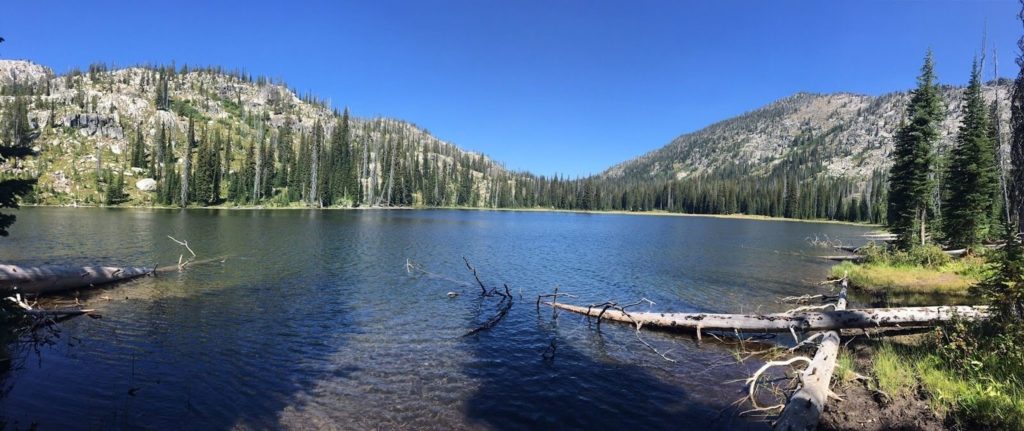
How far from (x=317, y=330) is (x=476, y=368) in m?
8.24

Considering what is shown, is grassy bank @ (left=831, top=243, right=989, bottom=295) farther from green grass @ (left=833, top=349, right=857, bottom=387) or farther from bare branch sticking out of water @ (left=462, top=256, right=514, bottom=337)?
bare branch sticking out of water @ (left=462, top=256, right=514, bottom=337)

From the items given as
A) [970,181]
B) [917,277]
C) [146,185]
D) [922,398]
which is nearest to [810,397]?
[922,398]

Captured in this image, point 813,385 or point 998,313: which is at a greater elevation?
point 998,313

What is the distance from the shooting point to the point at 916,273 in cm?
3334

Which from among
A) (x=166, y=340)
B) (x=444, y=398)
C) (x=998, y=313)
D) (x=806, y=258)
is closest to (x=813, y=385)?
(x=998, y=313)

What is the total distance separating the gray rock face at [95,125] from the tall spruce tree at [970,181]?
248754 millimetres

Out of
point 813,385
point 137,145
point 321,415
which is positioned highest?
point 137,145

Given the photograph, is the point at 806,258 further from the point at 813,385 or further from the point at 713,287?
the point at 813,385

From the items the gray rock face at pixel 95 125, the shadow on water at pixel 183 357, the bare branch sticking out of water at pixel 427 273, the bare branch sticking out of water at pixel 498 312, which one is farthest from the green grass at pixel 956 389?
the gray rock face at pixel 95 125

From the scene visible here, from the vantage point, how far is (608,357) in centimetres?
1795

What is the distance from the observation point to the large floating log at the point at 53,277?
21177 mm

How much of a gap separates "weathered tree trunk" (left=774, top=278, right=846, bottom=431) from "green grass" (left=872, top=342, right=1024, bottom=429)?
140 cm

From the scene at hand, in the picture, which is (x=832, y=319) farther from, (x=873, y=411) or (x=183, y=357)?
(x=183, y=357)

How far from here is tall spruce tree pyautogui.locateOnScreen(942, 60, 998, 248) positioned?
41.8m
